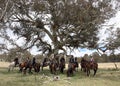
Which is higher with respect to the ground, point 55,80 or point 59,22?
point 59,22

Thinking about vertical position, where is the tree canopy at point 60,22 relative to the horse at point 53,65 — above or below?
above

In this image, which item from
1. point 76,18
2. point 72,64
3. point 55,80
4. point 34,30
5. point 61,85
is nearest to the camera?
point 61,85

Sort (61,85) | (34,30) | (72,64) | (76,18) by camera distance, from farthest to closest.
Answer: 1. (34,30)
2. (76,18)
3. (72,64)
4. (61,85)

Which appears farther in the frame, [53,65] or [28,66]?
[28,66]

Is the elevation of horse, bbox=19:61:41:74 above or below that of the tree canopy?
below

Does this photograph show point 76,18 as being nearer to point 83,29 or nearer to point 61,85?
point 83,29

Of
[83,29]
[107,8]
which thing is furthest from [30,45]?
[107,8]

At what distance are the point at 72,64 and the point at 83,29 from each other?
558cm

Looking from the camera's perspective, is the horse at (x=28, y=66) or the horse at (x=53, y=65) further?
the horse at (x=28, y=66)

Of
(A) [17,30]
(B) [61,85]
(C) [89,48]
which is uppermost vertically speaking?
(A) [17,30]

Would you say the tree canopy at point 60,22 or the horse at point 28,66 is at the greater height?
the tree canopy at point 60,22

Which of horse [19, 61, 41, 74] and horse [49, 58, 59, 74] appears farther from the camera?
horse [19, 61, 41, 74]

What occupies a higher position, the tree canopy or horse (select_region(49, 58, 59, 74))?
the tree canopy

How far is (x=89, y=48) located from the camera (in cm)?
3822
